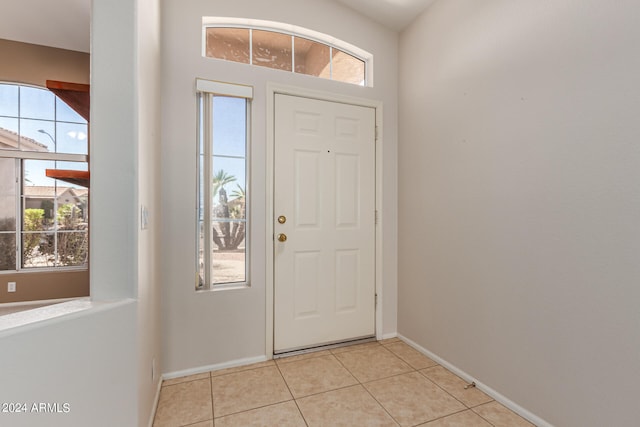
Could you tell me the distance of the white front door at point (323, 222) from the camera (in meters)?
2.38

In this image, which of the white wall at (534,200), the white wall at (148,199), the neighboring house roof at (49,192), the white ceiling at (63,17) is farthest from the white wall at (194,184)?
the neighboring house roof at (49,192)

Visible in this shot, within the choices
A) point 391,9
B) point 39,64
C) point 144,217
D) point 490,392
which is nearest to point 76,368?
point 144,217

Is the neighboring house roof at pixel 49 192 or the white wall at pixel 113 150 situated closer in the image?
the white wall at pixel 113 150

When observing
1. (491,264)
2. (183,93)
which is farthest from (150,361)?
(491,264)

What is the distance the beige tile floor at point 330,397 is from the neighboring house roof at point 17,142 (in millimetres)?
3216

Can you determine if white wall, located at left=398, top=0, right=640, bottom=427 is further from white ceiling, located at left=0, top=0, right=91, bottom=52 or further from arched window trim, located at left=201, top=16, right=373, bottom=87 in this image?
white ceiling, located at left=0, top=0, right=91, bottom=52

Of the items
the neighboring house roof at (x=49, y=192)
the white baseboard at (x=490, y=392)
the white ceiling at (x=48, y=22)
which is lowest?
the white baseboard at (x=490, y=392)

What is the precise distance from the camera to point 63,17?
2.68 meters

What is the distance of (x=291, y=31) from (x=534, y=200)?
217 centimetres

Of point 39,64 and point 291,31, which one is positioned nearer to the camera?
point 291,31

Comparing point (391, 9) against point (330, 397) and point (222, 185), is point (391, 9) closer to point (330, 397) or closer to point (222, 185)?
point (222, 185)

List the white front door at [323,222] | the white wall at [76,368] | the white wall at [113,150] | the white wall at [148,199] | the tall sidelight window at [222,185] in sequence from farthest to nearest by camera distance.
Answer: the white front door at [323,222]
the tall sidelight window at [222,185]
the white wall at [148,199]
the white wall at [113,150]
the white wall at [76,368]

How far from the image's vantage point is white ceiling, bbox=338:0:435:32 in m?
2.41

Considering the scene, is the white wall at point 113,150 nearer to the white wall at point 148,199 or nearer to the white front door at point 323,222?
the white wall at point 148,199
